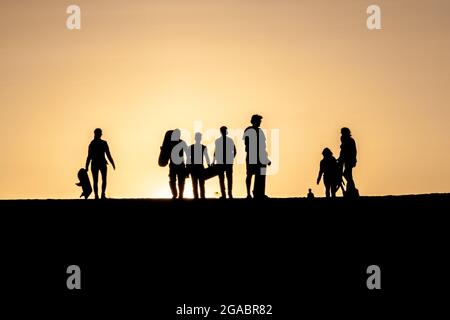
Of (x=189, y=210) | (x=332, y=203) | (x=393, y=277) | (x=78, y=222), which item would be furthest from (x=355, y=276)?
(x=78, y=222)

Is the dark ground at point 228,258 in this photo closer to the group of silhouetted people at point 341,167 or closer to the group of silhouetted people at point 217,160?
the group of silhouetted people at point 217,160

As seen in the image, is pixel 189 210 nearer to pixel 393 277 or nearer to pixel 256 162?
pixel 256 162

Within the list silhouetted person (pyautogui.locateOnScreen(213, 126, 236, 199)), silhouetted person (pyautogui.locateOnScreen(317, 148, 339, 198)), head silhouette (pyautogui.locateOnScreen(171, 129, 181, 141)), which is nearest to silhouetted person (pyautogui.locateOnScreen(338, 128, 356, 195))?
silhouetted person (pyautogui.locateOnScreen(317, 148, 339, 198))

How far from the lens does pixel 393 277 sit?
21.2 metres

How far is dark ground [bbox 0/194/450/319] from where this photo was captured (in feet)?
69.2

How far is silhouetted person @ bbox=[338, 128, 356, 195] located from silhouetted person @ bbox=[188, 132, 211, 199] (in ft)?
11.2

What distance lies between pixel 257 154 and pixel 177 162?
239cm

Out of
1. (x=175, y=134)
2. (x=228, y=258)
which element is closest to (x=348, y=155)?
(x=175, y=134)

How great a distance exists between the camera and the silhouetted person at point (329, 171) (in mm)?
28984

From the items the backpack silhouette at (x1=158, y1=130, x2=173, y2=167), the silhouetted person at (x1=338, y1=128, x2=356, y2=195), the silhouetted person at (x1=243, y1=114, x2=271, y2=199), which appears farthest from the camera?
the silhouetted person at (x1=338, y1=128, x2=356, y2=195)

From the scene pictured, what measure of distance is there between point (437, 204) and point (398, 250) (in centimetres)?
173

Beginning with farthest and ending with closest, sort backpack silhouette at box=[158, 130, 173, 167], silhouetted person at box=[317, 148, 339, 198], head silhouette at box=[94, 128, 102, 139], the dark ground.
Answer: silhouetted person at box=[317, 148, 339, 198]
head silhouette at box=[94, 128, 102, 139]
backpack silhouette at box=[158, 130, 173, 167]
the dark ground

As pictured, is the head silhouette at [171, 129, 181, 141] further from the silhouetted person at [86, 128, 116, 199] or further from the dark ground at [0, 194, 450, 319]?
the dark ground at [0, 194, 450, 319]
